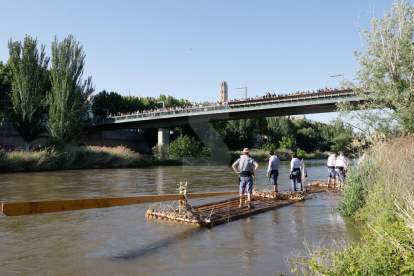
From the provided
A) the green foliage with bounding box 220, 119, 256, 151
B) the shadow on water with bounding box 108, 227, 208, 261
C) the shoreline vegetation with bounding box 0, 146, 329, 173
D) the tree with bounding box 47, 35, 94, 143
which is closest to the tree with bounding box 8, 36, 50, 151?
the tree with bounding box 47, 35, 94, 143

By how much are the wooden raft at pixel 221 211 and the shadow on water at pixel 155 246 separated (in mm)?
523

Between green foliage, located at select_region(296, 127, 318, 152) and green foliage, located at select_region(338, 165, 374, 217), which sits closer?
green foliage, located at select_region(338, 165, 374, 217)

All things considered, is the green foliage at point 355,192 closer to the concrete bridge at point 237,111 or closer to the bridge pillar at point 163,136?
the concrete bridge at point 237,111

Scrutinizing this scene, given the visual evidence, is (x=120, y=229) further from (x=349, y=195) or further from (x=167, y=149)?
(x=167, y=149)

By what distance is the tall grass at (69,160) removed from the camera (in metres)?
31.1

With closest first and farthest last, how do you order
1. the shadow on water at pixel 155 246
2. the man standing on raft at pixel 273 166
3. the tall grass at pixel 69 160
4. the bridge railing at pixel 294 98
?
the shadow on water at pixel 155 246 → the man standing on raft at pixel 273 166 → the tall grass at pixel 69 160 → the bridge railing at pixel 294 98

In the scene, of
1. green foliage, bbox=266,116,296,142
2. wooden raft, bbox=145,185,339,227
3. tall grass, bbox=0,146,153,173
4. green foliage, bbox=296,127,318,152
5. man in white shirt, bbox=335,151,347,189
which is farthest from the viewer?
green foliage, bbox=296,127,318,152

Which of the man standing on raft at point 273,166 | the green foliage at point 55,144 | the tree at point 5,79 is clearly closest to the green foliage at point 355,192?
the man standing on raft at point 273,166

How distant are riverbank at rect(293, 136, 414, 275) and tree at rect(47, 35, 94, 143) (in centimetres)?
4041

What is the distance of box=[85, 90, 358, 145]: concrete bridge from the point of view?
135 feet

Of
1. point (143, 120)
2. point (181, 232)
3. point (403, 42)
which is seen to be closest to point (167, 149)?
point (143, 120)

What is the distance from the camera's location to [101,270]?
231 inches

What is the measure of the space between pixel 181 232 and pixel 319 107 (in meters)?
38.1

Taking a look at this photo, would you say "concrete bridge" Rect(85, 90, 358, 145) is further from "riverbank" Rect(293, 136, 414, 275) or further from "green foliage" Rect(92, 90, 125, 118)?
"riverbank" Rect(293, 136, 414, 275)
